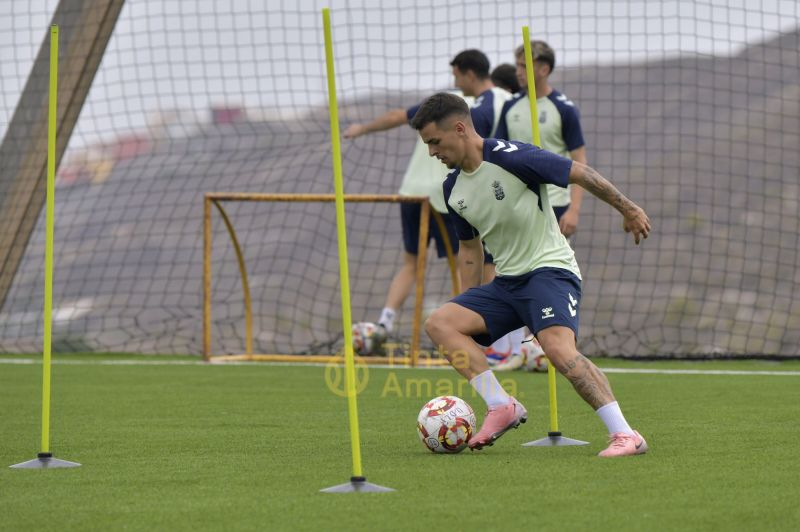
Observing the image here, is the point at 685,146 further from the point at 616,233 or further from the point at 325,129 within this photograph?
the point at 325,129

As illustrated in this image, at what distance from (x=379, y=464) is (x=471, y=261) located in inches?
50.3

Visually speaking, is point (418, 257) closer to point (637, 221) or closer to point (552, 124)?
point (552, 124)

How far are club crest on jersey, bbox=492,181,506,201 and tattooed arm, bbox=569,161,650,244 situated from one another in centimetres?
32

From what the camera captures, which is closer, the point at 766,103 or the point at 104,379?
the point at 104,379

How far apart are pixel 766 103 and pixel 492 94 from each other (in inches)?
264

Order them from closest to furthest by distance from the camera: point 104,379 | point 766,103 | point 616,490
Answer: point 616,490, point 104,379, point 766,103

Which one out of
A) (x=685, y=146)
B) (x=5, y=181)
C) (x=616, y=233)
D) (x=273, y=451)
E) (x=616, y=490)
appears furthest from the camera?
(x=685, y=146)

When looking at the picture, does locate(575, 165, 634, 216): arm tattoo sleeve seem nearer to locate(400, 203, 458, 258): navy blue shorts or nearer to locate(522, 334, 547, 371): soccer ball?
locate(522, 334, 547, 371): soccer ball

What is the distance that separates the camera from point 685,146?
18031 millimetres

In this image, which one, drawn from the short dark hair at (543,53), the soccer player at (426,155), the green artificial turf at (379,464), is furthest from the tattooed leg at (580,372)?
the soccer player at (426,155)

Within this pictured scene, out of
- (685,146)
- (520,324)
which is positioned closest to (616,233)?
(685,146)

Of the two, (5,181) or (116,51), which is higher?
(116,51)

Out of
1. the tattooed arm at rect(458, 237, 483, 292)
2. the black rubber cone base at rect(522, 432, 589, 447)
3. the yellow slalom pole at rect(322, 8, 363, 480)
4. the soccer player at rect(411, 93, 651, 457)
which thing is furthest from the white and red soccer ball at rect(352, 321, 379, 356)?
the yellow slalom pole at rect(322, 8, 363, 480)

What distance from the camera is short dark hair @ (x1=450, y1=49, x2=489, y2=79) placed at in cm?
952
